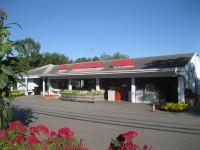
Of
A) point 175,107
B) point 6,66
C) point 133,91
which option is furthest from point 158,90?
point 6,66

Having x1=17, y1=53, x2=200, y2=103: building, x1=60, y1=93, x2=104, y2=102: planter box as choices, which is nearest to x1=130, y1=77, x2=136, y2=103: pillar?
x1=17, y1=53, x2=200, y2=103: building

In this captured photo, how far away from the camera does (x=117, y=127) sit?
11.0 metres

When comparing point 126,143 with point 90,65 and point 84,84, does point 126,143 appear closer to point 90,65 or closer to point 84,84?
point 90,65

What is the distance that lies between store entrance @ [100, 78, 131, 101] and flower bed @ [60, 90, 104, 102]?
241 centimetres

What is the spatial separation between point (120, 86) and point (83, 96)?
4344mm

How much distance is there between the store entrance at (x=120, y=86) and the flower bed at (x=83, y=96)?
2406mm

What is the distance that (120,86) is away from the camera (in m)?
25.4

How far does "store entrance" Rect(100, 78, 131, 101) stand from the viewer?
81.8 feet

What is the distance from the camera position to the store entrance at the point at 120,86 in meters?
24.9

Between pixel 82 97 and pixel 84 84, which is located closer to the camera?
pixel 82 97

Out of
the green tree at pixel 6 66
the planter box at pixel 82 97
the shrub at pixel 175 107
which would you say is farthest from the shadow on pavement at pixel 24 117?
the shrub at pixel 175 107

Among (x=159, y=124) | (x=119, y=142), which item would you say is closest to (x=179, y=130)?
(x=159, y=124)

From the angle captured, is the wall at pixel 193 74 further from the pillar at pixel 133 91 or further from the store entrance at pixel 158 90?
the pillar at pixel 133 91

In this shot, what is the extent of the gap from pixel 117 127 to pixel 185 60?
12.7 metres
